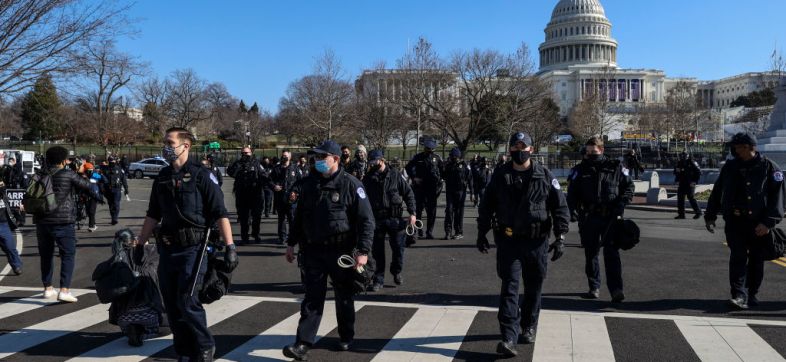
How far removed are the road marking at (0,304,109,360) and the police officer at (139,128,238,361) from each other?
1766mm

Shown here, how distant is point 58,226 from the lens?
7.50 m

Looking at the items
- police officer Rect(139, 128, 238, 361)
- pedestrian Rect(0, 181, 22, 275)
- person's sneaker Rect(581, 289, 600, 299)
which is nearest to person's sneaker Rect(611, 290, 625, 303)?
person's sneaker Rect(581, 289, 600, 299)

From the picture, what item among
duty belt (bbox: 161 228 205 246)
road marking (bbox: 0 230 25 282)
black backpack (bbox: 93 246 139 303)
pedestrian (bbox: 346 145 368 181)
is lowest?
road marking (bbox: 0 230 25 282)

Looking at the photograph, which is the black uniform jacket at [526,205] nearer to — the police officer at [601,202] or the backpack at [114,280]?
the police officer at [601,202]

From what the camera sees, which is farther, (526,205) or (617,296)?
(617,296)

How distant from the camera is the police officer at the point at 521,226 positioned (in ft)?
17.8

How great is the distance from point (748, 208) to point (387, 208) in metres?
4.17

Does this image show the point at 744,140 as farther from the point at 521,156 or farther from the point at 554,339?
the point at 554,339

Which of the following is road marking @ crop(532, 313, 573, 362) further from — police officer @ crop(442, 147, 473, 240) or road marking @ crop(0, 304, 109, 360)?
police officer @ crop(442, 147, 473, 240)

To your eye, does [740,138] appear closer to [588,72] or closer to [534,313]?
[534,313]

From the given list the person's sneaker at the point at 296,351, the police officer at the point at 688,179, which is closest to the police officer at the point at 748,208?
the person's sneaker at the point at 296,351

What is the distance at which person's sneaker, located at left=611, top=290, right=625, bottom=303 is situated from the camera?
7285mm

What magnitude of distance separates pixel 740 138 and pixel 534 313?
11.0 ft

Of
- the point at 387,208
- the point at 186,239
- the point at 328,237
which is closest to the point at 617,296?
the point at 387,208
